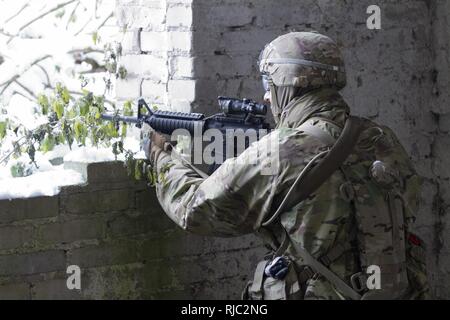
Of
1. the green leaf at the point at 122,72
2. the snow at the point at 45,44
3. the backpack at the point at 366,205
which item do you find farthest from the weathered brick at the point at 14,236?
the snow at the point at 45,44

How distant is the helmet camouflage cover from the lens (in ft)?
12.5

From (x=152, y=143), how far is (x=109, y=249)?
610 millimetres

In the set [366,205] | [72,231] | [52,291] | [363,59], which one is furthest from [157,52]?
[366,205]

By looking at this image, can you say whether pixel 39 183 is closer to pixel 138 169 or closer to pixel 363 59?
pixel 138 169

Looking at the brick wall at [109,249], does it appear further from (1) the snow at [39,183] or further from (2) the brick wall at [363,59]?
(2) the brick wall at [363,59]

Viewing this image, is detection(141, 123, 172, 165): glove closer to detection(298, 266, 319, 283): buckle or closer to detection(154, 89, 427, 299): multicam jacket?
detection(154, 89, 427, 299): multicam jacket

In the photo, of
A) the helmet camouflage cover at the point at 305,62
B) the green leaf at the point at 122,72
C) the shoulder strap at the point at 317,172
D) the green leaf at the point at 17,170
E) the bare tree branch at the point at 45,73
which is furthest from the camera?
the bare tree branch at the point at 45,73

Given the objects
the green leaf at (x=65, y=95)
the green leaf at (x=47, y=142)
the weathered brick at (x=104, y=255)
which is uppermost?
→ the green leaf at (x=65, y=95)

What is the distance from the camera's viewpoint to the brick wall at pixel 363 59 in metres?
4.66

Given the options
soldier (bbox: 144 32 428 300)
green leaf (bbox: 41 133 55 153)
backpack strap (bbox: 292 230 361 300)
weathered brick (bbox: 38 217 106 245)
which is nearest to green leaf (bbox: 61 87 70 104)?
green leaf (bbox: 41 133 55 153)

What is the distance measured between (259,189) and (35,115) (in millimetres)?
1969

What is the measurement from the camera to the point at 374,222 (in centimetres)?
370

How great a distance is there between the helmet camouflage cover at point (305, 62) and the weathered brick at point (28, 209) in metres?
1.20

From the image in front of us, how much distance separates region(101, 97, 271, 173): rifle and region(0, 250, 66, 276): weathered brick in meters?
0.71
